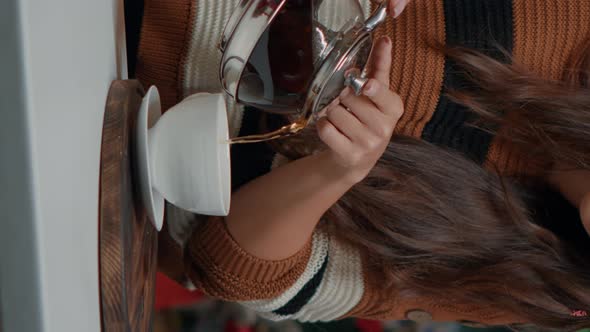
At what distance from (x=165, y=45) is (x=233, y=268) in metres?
0.26

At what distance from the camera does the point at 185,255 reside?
2.59ft

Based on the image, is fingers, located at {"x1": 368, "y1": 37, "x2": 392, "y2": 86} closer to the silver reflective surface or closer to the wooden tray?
the silver reflective surface

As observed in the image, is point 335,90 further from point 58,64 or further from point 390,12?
point 58,64

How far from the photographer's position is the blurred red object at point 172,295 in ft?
4.85

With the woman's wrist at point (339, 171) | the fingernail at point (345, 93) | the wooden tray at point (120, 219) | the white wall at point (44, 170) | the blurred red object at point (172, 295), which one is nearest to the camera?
the white wall at point (44, 170)

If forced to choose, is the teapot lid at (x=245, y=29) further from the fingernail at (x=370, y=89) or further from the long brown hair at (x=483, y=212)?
the long brown hair at (x=483, y=212)

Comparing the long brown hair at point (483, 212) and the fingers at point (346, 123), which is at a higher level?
the fingers at point (346, 123)

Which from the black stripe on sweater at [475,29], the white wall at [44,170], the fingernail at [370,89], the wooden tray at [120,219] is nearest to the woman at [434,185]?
the black stripe on sweater at [475,29]

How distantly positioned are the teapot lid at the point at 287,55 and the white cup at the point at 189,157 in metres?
0.03

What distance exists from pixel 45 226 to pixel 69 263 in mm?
41

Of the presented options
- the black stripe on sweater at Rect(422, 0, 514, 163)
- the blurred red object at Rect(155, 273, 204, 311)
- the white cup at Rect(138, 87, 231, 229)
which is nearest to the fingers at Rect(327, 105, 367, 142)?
the white cup at Rect(138, 87, 231, 229)

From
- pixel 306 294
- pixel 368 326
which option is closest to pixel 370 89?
pixel 306 294

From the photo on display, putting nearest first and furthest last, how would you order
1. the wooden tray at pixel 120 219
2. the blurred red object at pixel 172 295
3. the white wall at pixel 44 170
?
the white wall at pixel 44 170, the wooden tray at pixel 120 219, the blurred red object at pixel 172 295

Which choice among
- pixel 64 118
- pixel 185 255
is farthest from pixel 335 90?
pixel 185 255
